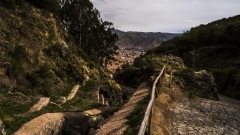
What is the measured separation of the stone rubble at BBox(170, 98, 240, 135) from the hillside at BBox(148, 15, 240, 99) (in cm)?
1467

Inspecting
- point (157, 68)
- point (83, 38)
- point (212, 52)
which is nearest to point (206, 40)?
point (212, 52)

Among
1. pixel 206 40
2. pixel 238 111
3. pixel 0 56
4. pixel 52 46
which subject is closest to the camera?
pixel 238 111

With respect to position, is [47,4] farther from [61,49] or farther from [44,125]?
[44,125]

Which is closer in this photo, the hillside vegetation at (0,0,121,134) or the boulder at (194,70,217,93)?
the hillside vegetation at (0,0,121,134)

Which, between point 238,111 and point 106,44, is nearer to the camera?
point 238,111

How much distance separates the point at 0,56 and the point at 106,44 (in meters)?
29.2

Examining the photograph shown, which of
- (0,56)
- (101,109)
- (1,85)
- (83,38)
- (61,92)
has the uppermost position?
(83,38)

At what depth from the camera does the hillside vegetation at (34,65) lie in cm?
1560

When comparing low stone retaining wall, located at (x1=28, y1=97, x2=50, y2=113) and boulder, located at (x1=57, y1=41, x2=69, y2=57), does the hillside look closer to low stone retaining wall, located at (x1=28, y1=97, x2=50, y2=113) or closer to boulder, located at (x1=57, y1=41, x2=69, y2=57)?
boulder, located at (x1=57, y1=41, x2=69, y2=57)

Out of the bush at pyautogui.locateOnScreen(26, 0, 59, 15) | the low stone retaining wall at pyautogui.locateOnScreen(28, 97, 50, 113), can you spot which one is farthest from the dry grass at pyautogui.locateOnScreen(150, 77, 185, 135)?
the bush at pyautogui.locateOnScreen(26, 0, 59, 15)

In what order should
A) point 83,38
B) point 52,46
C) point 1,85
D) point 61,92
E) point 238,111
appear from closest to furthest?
point 238,111 → point 1,85 → point 61,92 → point 52,46 → point 83,38

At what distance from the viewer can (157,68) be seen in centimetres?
2222

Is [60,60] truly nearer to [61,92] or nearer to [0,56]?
[61,92]

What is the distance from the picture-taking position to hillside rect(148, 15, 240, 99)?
3140 centimetres
